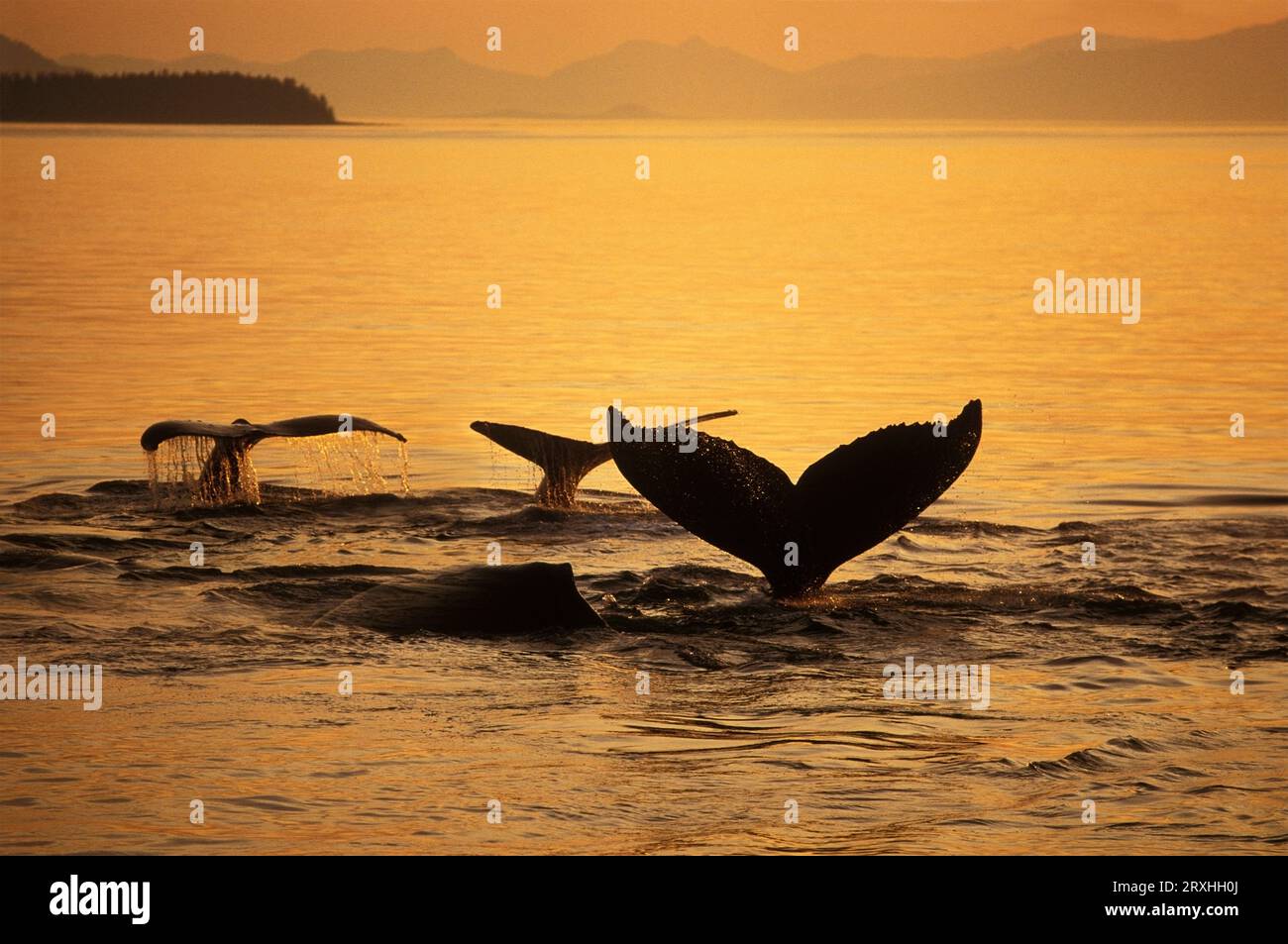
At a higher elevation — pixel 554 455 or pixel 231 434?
pixel 231 434

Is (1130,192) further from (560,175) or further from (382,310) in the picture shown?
(382,310)

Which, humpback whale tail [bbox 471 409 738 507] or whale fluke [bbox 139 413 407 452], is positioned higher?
whale fluke [bbox 139 413 407 452]

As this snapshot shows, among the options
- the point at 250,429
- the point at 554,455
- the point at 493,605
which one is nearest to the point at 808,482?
the point at 493,605

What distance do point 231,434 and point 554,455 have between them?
262cm

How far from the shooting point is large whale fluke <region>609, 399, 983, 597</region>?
1047cm

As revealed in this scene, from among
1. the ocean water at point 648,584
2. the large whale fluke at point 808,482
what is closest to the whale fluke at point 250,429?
the ocean water at point 648,584

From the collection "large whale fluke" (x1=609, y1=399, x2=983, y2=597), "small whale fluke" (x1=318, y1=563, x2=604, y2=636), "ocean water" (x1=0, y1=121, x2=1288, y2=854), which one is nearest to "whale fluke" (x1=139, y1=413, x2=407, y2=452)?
"ocean water" (x1=0, y1=121, x2=1288, y2=854)

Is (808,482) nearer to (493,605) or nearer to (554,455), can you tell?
(493,605)

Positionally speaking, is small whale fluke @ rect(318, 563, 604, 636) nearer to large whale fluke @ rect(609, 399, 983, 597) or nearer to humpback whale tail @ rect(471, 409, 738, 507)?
large whale fluke @ rect(609, 399, 983, 597)

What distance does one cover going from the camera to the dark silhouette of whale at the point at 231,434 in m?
14.4

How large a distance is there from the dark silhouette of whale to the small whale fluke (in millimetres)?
3384

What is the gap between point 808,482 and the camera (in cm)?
1081

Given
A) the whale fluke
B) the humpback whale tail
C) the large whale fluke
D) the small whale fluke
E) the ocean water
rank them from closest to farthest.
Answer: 1. the ocean water
2. the large whale fluke
3. the small whale fluke
4. the whale fluke
5. the humpback whale tail

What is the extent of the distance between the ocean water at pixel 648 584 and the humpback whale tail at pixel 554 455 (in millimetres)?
282
